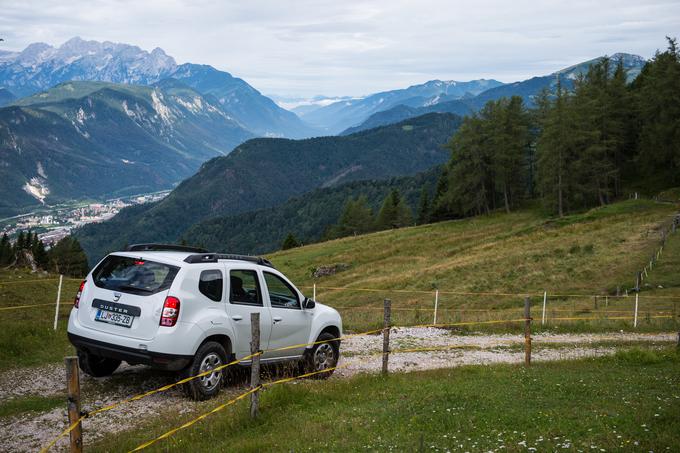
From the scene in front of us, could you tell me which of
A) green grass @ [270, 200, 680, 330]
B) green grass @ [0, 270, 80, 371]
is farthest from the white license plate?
green grass @ [270, 200, 680, 330]

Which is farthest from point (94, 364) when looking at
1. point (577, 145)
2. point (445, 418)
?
point (577, 145)

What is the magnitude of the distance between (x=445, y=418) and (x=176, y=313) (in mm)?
4591

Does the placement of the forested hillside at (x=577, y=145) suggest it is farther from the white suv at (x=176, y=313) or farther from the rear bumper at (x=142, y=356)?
the rear bumper at (x=142, y=356)

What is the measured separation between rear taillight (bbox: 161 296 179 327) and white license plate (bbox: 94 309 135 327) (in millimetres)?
586

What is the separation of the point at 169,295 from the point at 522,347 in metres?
12.0

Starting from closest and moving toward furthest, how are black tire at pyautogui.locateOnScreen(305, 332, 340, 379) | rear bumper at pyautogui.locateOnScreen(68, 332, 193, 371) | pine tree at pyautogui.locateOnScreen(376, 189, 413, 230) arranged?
rear bumper at pyautogui.locateOnScreen(68, 332, 193, 371) → black tire at pyautogui.locateOnScreen(305, 332, 340, 379) → pine tree at pyautogui.locateOnScreen(376, 189, 413, 230)

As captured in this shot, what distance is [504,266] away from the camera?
135 feet

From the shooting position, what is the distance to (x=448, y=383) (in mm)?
11164

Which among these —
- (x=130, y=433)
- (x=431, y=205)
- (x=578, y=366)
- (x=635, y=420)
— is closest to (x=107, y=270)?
(x=130, y=433)

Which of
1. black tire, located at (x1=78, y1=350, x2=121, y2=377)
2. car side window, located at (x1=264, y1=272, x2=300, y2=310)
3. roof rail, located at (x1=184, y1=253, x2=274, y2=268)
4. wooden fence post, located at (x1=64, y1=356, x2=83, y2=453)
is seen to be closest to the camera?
wooden fence post, located at (x1=64, y1=356, x2=83, y2=453)

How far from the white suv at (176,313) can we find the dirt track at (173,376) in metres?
0.65

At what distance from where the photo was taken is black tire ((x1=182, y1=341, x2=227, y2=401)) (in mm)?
9820

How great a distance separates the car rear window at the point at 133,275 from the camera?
982cm

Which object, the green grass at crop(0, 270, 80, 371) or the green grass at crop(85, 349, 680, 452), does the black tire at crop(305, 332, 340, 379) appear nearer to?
the green grass at crop(85, 349, 680, 452)
